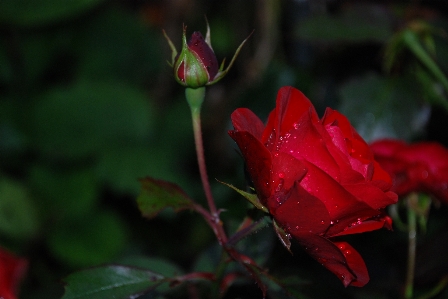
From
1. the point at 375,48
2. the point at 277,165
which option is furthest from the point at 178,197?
the point at 375,48

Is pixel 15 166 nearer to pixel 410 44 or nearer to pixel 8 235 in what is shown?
pixel 8 235

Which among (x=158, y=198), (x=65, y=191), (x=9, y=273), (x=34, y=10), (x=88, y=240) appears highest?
(x=34, y=10)

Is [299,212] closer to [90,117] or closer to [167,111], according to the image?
[90,117]

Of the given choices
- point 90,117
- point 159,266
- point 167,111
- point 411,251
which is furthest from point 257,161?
point 167,111

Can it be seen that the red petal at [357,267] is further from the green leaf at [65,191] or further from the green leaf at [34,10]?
the green leaf at [34,10]

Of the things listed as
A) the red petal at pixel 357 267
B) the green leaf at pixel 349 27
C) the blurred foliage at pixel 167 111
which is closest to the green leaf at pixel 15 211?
the blurred foliage at pixel 167 111

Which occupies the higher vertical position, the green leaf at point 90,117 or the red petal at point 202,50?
the red petal at point 202,50

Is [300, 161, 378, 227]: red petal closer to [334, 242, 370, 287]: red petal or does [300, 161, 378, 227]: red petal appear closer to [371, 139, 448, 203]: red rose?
[334, 242, 370, 287]: red petal
